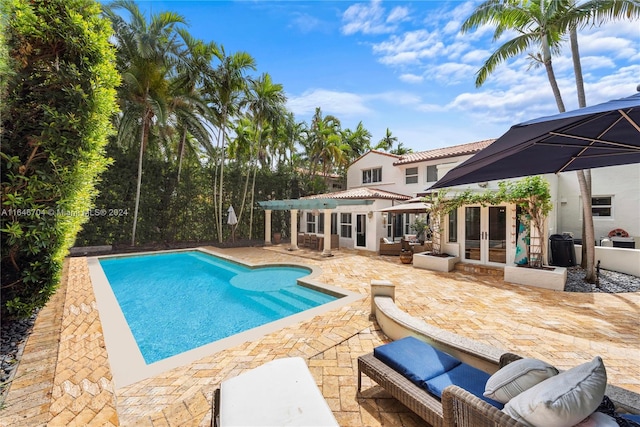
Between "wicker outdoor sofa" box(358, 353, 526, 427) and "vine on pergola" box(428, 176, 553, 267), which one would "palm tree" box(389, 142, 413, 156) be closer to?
"vine on pergola" box(428, 176, 553, 267)

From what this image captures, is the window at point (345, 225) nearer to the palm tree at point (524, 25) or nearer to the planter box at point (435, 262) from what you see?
the planter box at point (435, 262)

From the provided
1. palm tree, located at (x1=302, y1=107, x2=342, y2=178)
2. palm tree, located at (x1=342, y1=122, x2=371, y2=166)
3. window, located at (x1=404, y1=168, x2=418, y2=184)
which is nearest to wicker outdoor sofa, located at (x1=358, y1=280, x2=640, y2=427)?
window, located at (x1=404, y1=168, x2=418, y2=184)

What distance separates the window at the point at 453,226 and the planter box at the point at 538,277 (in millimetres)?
2754

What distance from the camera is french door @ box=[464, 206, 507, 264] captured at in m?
10.2

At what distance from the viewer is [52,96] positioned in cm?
398

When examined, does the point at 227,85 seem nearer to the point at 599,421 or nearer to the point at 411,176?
the point at 411,176

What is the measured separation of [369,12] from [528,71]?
6.31 m

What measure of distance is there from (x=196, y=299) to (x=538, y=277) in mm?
10552

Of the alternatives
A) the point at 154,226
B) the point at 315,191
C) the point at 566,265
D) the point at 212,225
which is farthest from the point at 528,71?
the point at 154,226

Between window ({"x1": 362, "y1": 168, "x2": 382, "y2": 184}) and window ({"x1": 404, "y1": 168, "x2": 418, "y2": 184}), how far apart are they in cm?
213

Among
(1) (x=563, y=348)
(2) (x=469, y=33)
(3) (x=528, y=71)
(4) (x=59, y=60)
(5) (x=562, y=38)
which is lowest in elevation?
(1) (x=563, y=348)

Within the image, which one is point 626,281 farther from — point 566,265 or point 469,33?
point 469,33

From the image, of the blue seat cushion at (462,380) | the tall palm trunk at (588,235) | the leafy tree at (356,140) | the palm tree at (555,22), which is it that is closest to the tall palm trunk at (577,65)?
the palm tree at (555,22)

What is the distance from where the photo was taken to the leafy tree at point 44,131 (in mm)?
3670
